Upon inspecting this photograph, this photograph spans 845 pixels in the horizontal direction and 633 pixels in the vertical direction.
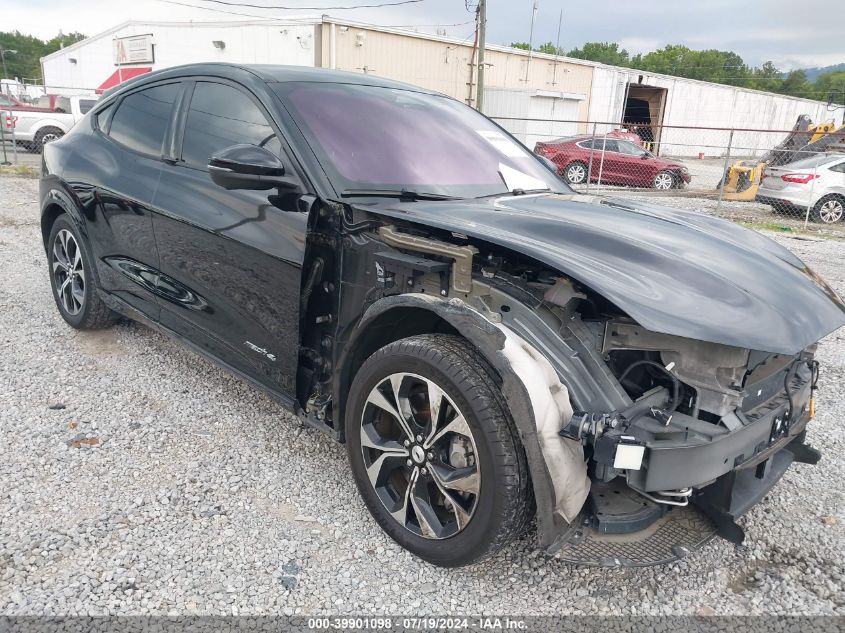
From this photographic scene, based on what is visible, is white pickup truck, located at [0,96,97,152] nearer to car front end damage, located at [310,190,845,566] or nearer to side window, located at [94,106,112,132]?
side window, located at [94,106,112,132]

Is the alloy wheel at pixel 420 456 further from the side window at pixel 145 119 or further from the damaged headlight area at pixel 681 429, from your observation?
the side window at pixel 145 119

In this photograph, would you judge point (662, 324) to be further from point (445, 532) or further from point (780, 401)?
point (445, 532)

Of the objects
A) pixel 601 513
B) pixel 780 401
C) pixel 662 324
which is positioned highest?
pixel 662 324

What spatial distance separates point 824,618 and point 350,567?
165 centimetres

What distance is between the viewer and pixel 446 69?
25.0 m

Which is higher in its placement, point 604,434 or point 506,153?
point 506,153

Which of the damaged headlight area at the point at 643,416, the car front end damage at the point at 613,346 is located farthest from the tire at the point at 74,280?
the damaged headlight area at the point at 643,416

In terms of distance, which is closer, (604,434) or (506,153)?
(604,434)

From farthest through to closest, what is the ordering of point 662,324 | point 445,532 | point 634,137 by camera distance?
point 634,137 < point 445,532 < point 662,324

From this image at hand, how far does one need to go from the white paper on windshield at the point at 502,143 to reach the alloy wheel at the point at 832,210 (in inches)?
442

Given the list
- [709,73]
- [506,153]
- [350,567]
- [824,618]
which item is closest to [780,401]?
[824,618]

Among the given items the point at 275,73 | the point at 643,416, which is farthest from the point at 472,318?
the point at 275,73

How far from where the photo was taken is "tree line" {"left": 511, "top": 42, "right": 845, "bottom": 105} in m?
85.9

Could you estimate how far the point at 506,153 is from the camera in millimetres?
3535
